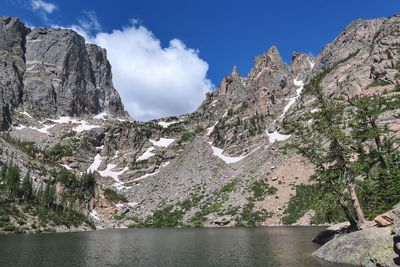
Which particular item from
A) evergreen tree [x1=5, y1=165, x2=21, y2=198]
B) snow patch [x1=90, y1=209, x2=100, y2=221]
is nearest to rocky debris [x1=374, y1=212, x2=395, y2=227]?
evergreen tree [x1=5, y1=165, x2=21, y2=198]

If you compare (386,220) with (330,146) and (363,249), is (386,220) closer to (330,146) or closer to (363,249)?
(363,249)

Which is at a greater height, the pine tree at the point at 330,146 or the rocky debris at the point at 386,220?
the pine tree at the point at 330,146

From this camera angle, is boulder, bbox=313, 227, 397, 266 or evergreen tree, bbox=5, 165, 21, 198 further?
evergreen tree, bbox=5, 165, 21, 198

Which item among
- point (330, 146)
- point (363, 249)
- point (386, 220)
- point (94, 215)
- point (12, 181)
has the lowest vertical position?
point (363, 249)

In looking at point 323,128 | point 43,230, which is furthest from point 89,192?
Answer: point 323,128

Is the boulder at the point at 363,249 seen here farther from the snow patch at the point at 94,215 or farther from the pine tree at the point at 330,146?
the snow patch at the point at 94,215

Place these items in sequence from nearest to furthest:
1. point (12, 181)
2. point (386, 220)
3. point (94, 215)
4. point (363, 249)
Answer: point (363, 249), point (386, 220), point (12, 181), point (94, 215)

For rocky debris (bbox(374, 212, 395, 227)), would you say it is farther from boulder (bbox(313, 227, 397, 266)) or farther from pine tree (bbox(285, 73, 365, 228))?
pine tree (bbox(285, 73, 365, 228))

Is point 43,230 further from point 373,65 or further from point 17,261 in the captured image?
point 373,65

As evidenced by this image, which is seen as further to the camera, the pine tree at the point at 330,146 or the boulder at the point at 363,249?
the pine tree at the point at 330,146

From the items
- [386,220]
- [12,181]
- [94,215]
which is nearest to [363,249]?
[386,220]

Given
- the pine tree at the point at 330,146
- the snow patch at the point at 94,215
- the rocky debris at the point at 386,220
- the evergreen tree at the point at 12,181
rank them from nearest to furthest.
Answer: the rocky debris at the point at 386,220
the pine tree at the point at 330,146
the evergreen tree at the point at 12,181
the snow patch at the point at 94,215

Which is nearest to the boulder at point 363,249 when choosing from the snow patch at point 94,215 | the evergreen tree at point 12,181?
the evergreen tree at point 12,181

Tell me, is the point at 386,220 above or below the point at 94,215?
below
